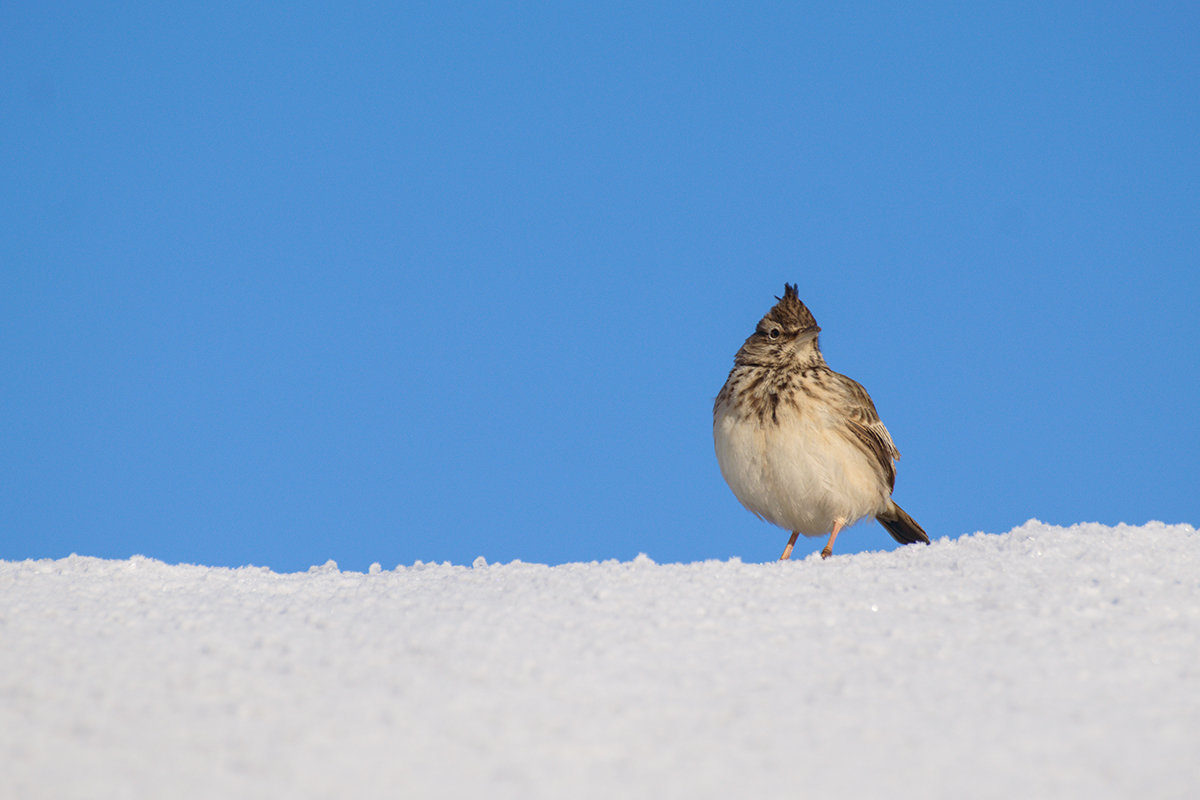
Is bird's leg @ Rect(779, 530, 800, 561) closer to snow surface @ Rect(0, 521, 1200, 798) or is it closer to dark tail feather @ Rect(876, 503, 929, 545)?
dark tail feather @ Rect(876, 503, 929, 545)

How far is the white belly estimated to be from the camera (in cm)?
818

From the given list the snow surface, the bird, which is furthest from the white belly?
the snow surface

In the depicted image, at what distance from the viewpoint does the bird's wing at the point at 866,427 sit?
8445mm

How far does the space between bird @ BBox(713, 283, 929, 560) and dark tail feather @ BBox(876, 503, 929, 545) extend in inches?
11.3

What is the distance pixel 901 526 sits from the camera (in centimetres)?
927

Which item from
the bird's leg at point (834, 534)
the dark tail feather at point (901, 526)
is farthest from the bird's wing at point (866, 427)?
the bird's leg at point (834, 534)

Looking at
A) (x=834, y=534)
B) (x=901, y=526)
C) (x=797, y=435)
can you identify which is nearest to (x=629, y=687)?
(x=797, y=435)

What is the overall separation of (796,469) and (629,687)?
3.99 metres

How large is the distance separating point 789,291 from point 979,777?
18.4 ft

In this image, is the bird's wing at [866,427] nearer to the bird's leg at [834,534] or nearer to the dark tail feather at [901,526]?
the dark tail feather at [901,526]

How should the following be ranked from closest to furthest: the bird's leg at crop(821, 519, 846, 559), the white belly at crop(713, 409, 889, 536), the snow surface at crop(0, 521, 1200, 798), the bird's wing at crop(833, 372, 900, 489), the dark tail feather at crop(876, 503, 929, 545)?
1. the snow surface at crop(0, 521, 1200, 798)
2. the white belly at crop(713, 409, 889, 536)
3. the bird's wing at crop(833, 372, 900, 489)
4. the bird's leg at crop(821, 519, 846, 559)
5. the dark tail feather at crop(876, 503, 929, 545)

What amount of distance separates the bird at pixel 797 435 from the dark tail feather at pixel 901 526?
288mm

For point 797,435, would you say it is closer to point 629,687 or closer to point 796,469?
point 796,469

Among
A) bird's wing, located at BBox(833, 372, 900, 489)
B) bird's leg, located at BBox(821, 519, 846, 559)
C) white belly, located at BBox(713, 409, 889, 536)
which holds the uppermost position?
bird's wing, located at BBox(833, 372, 900, 489)
